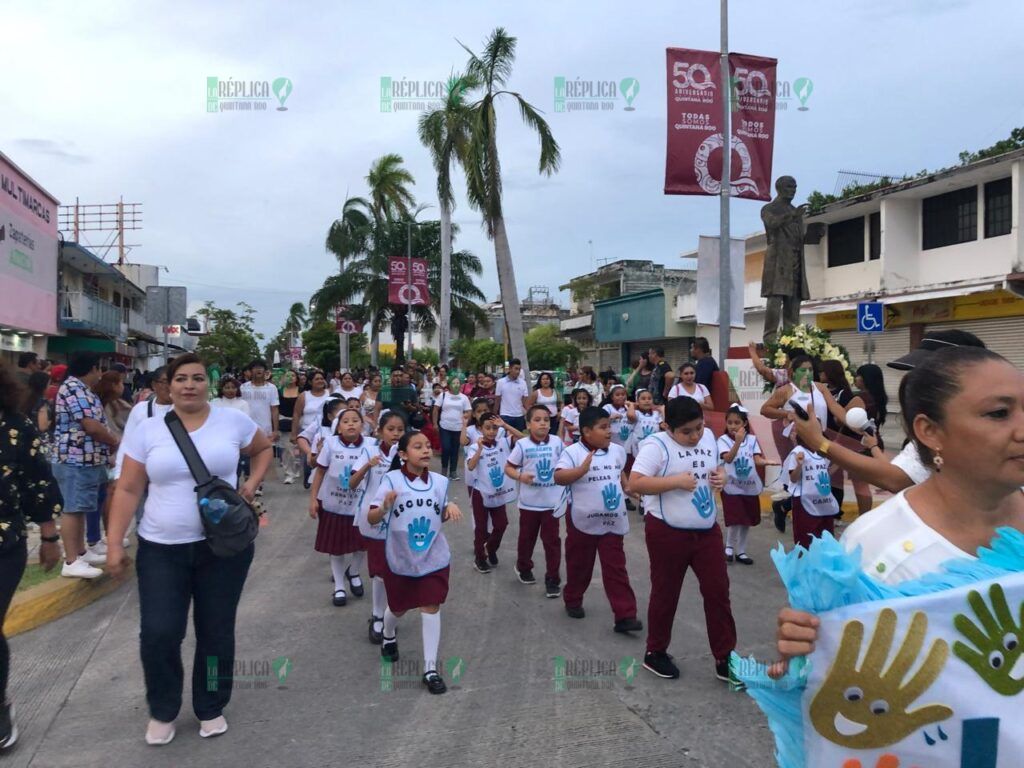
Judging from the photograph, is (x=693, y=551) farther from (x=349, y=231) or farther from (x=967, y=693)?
(x=349, y=231)

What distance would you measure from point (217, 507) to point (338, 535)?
2.50 metres

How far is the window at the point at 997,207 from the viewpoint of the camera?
18.6 m

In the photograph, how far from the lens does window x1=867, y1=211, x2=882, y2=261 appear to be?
2250cm

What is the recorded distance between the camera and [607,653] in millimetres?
5047

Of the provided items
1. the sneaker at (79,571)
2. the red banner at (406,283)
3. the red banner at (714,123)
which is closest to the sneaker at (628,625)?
the sneaker at (79,571)

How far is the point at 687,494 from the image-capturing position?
460cm

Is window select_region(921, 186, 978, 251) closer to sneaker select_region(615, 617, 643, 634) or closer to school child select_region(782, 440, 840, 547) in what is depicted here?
school child select_region(782, 440, 840, 547)

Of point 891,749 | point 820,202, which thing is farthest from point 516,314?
point 891,749

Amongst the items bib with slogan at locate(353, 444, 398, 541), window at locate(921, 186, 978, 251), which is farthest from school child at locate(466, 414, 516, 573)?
window at locate(921, 186, 978, 251)

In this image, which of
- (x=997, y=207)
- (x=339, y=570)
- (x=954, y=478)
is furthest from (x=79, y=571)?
(x=997, y=207)

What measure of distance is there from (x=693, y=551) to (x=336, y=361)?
4951 centimetres

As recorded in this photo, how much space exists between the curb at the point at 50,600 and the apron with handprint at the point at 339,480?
5.66 feet

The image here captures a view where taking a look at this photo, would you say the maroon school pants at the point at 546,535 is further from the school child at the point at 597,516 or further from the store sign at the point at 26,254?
the store sign at the point at 26,254

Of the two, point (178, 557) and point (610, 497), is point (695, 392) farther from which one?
point (178, 557)
